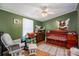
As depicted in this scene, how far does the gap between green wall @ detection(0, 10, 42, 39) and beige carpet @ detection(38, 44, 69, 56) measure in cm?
46

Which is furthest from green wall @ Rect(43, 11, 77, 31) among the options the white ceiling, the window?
the window

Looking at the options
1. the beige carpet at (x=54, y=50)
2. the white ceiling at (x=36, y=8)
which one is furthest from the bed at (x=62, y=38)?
the white ceiling at (x=36, y=8)

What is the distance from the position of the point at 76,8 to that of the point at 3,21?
4.42 ft

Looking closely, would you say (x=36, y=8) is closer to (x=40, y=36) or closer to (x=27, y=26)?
(x=27, y=26)

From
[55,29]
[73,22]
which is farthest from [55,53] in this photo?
[73,22]

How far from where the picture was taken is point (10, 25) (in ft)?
6.48

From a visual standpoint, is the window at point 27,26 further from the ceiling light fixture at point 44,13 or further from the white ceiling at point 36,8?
the ceiling light fixture at point 44,13

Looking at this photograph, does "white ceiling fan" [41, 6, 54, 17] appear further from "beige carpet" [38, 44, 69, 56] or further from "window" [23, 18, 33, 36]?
"beige carpet" [38, 44, 69, 56]

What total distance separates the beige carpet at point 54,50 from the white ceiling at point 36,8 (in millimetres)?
530

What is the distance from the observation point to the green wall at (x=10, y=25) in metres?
1.94

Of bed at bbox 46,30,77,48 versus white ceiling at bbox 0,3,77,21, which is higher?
white ceiling at bbox 0,3,77,21

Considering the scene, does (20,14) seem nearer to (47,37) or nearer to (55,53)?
(47,37)

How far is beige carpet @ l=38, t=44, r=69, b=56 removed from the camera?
1.94 metres

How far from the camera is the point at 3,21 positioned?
1951mm
